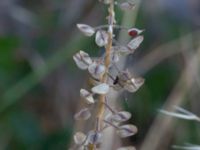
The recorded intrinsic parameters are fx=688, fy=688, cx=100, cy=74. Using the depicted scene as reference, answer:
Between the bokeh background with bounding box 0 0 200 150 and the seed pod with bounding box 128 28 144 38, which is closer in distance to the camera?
the seed pod with bounding box 128 28 144 38

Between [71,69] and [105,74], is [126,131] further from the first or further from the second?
[71,69]

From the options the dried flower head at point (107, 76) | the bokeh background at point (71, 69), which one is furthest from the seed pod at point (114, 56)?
the bokeh background at point (71, 69)

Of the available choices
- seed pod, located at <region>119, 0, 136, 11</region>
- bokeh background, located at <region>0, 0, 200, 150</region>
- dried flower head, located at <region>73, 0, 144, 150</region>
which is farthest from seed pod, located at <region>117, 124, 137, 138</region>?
bokeh background, located at <region>0, 0, 200, 150</region>

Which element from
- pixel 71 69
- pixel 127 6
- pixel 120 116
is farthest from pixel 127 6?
pixel 71 69

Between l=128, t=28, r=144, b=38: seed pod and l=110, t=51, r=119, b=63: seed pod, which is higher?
l=128, t=28, r=144, b=38: seed pod

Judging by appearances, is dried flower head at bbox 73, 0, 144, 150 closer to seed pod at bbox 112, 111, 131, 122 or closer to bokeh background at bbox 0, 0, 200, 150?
seed pod at bbox 112, 111, 131, 122

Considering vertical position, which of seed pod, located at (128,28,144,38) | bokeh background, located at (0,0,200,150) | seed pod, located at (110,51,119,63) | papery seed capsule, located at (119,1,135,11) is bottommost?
bokeh background, located at (0,0,200,150)
